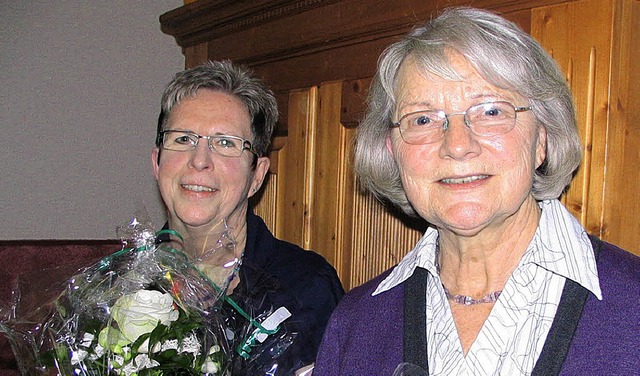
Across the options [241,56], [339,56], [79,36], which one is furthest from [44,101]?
[339,56]

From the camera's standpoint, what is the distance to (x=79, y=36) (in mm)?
3246

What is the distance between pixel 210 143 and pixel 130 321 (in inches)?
34.6

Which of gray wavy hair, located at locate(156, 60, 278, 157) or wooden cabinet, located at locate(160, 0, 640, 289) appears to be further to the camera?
gray wavy hair, located at locate(156, 60, 278, 157)

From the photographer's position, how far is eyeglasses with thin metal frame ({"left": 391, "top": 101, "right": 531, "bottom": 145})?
132cm

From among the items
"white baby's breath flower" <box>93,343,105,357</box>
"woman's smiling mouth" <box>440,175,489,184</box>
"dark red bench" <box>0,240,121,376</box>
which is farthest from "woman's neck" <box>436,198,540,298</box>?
"dark red bench" <box>0,240,121,376</box>

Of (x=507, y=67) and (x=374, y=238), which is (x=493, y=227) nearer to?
(x=507, y=67)

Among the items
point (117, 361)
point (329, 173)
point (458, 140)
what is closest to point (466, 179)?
point (458, 140)

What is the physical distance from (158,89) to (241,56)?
36.4 inches

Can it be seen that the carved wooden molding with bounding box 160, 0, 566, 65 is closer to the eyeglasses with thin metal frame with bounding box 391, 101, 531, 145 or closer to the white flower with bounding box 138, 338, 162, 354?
the eyeglasses with thin metal frame with bounding box 391, 101, 531, 145

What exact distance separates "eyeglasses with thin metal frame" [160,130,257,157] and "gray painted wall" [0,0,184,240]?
4.26 feet

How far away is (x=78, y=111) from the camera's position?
10.6 ft

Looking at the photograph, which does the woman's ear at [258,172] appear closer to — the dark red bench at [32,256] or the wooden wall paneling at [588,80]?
the dark red bench at [32,256]

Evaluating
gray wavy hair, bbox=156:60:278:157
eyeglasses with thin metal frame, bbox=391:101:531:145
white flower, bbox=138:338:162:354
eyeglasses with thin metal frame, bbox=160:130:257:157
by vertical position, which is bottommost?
white flower, bbox=138:338:162:354

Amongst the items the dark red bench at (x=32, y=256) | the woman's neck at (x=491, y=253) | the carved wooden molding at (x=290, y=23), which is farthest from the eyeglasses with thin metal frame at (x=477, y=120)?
the dark red bench at (x=32, y=256)
